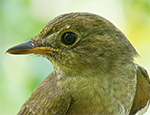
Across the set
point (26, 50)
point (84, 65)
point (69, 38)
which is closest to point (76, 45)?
point (69, 38)

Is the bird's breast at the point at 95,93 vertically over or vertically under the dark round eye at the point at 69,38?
under

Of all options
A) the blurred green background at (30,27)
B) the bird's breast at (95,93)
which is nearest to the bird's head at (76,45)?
the bird's breast at (95,93)

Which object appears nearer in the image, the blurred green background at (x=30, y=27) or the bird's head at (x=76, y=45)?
the bird's head at (x=76, y=45)

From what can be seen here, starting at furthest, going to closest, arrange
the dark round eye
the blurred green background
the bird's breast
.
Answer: the blurred green background, the bird's breast, the dark round eye

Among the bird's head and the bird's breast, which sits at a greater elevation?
the bird's head

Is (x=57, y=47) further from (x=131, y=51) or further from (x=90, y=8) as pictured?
(x=90, y=8)

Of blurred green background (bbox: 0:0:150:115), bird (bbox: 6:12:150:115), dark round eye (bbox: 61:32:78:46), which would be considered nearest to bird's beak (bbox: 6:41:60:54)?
bird (bbox: 6:12:150:115)

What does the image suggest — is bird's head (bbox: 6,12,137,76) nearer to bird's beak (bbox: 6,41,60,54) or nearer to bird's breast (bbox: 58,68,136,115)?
bird's beak (bbox: 6,41,60,54)

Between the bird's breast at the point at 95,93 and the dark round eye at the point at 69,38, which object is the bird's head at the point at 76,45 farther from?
the bird's breast at the point at 95,93

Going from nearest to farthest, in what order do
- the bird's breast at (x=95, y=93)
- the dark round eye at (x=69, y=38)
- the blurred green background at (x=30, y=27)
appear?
the dark round eye at (x=69, y=38) → the bird's breast at (x=95, y=93) → the blurred green background at (x=30, y=27)
